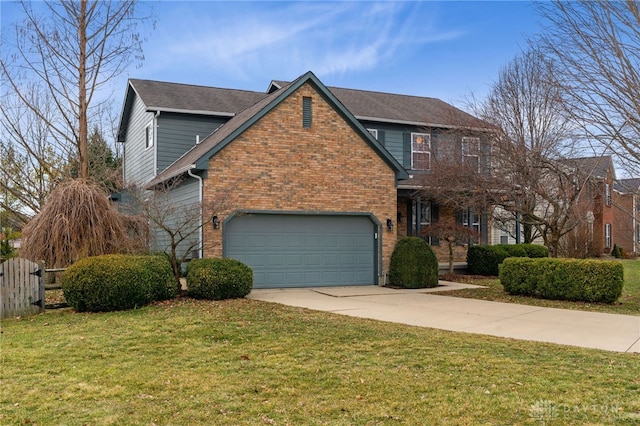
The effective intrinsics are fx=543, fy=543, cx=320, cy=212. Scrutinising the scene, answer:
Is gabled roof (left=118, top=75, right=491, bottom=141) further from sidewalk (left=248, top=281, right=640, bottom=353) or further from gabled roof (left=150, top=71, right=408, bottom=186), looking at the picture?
sidewalk (left=248, top=281, right=640, bottom=353)

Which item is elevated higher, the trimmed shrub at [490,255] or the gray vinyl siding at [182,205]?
the gray vinyl siding at [182,205]

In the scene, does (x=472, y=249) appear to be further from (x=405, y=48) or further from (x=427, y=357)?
(x=427, y=357)

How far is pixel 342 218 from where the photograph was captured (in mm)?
16406

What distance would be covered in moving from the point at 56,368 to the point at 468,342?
18.4ft

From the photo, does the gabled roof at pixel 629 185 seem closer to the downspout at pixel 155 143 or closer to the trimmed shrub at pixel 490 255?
the trimmed shrub at pixel 490 255

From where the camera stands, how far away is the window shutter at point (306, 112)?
1584 cm

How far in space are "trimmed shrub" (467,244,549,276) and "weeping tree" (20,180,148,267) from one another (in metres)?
13.3

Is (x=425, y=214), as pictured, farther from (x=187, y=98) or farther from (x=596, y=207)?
(x=596, y=207)

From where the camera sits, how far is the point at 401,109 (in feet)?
77.5

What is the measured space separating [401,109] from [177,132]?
9.66m

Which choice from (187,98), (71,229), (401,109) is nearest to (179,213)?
(71,229)

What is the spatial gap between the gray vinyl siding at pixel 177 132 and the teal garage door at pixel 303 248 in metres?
5.95

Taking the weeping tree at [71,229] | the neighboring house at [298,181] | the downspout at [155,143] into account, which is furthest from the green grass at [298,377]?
the downspout at [155,143]

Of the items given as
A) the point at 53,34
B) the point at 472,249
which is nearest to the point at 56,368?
the point at 53,34
